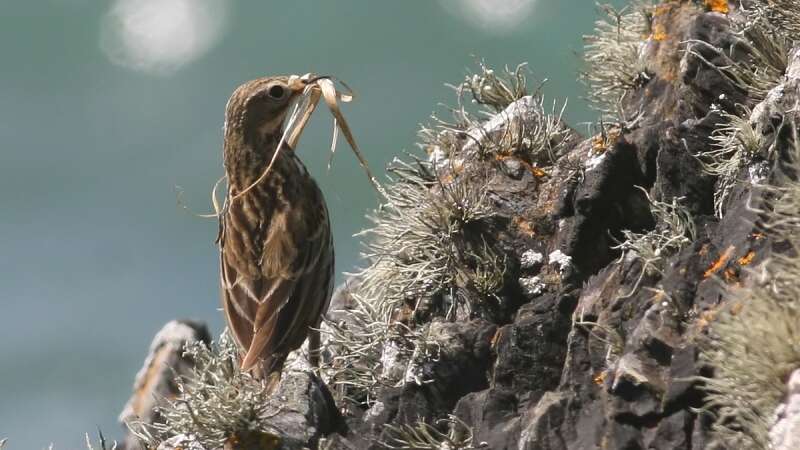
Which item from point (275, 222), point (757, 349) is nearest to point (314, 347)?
point (275, 222)

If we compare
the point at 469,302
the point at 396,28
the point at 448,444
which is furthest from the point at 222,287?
the point at 396,28

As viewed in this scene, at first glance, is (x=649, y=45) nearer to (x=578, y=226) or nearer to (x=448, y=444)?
(x=578, y=226)

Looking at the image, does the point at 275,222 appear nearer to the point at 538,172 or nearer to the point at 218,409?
the point at 538,172

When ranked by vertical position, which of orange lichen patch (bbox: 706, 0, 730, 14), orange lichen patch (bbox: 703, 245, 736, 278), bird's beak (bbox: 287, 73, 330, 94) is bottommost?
orange lichen patch (bbox: 703, 245, 736, 278)

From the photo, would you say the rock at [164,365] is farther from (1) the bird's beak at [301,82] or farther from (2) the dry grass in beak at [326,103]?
(1) the bird's beak at [301,82]

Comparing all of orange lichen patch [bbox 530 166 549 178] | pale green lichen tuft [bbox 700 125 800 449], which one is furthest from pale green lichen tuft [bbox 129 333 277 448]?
pale green lichen tuft [bbox 700 125 800 449]

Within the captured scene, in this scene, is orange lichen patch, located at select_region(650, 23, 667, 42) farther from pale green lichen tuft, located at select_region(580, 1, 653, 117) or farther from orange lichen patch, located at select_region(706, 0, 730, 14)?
orange lichen patch, located at select_region(706, 0, 730, 14)
